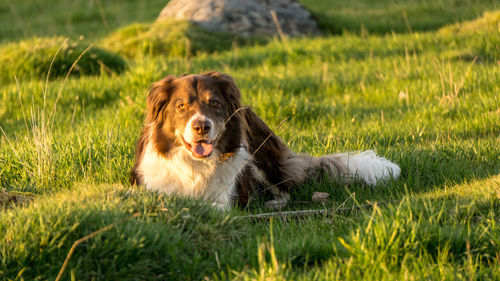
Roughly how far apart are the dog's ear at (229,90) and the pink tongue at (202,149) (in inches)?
18.6

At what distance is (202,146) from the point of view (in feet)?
13.2

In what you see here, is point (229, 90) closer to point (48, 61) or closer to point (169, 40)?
point (48, 61)

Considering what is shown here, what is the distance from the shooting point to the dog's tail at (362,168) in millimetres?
4676

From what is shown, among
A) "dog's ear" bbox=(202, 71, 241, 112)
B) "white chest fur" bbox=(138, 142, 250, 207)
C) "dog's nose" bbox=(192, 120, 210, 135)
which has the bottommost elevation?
"white chest fur" bbox=(138, 142, 250, 207)

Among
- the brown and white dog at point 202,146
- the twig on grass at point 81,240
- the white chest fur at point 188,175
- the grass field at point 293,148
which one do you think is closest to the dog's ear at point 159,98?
the brown and white dog at point 202,146

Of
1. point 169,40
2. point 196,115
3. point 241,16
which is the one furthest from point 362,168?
point 241,16

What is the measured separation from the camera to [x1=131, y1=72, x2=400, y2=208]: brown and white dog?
13.4ft

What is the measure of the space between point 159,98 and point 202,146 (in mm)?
571

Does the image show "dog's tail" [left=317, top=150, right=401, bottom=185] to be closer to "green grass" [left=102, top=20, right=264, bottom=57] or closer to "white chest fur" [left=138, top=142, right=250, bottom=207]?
"white chest fur" [left=138, top=142, right=250, bottom=207]

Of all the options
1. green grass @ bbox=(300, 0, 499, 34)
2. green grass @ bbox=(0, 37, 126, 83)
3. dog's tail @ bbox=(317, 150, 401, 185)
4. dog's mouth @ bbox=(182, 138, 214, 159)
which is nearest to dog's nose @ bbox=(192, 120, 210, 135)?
dog's mouth @ bbox=(182, 138, 214, 159)

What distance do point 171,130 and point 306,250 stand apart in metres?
1.47

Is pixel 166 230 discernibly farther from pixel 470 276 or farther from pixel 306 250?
pixel 470 276

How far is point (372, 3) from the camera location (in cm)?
1617

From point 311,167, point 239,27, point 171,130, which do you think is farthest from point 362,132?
point 239,27
